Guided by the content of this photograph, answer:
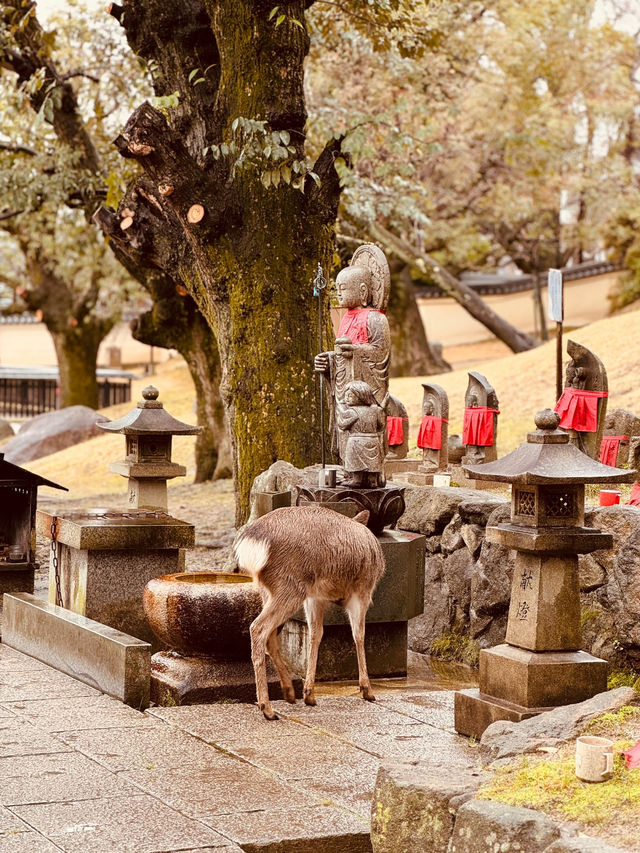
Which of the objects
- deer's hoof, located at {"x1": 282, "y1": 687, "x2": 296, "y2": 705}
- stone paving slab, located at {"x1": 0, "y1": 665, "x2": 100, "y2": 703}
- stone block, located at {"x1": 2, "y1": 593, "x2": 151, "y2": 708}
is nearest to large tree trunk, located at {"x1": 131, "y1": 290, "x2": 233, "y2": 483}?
stone block, located at {"x1": 2, "y1": 593, "x2": 151, "y2": 708}

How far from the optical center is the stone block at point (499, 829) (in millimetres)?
4141

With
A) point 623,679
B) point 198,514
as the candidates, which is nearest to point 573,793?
point 623,679

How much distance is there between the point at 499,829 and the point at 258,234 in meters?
8.87

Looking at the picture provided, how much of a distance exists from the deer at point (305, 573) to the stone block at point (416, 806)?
8.03 ft

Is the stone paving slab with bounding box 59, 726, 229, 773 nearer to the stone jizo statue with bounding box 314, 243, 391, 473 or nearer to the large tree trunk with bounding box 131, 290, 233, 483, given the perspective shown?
the stone jizo statue with bounding box 314, 243, 391, 473

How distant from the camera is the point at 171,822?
5.25 metres

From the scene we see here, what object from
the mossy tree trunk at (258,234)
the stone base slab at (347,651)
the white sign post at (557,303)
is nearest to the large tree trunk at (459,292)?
the white sign post at (557,303)

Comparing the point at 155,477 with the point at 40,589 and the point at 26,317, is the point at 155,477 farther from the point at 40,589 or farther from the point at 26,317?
the point at 26,317

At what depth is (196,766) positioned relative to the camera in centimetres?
617

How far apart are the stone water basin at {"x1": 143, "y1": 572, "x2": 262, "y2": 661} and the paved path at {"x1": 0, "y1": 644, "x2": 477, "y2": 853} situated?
1.52 feet

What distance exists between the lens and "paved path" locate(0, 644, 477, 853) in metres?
5.14

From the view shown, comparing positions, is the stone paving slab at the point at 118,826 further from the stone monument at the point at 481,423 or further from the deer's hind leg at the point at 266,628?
the stone monument at the point at 481,423

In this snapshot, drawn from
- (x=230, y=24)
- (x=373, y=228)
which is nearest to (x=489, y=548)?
(x=230, y=24)

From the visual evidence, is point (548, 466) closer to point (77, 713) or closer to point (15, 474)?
point (77, 713)
